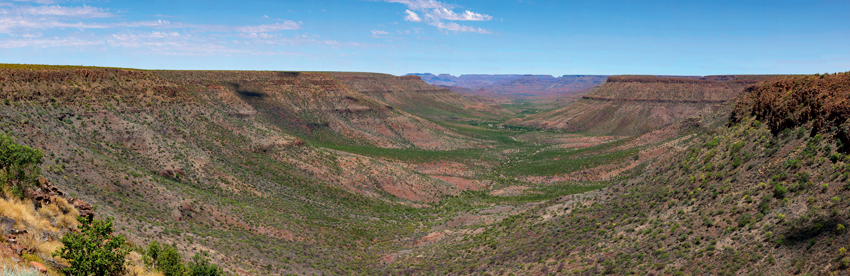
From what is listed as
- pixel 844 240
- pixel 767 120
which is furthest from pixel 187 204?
pixel 767 120

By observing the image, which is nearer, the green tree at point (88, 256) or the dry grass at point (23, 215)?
the green tree at point (88, 256)

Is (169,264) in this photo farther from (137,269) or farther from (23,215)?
(23,215)

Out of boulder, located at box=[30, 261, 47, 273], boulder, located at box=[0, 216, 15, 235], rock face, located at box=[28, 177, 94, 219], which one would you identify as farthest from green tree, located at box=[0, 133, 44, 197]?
boulder, located at box=[30, 261, 47, 273]

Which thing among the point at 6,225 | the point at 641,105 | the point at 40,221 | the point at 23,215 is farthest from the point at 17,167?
the point at 641,105

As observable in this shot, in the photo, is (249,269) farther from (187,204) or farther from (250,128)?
(250,128)

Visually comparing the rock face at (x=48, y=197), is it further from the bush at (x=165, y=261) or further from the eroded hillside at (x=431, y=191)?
the bush at (x=165, y=261)

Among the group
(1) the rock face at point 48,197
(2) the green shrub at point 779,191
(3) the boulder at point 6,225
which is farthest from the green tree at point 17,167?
(2) the green shrub at point 779,191

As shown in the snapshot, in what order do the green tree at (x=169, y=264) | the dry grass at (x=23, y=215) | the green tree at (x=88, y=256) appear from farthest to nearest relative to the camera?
the green tree at (x=169, y=264) < the dry grass at (x=23, y=215) < the green tree at (x=88, y=256)
